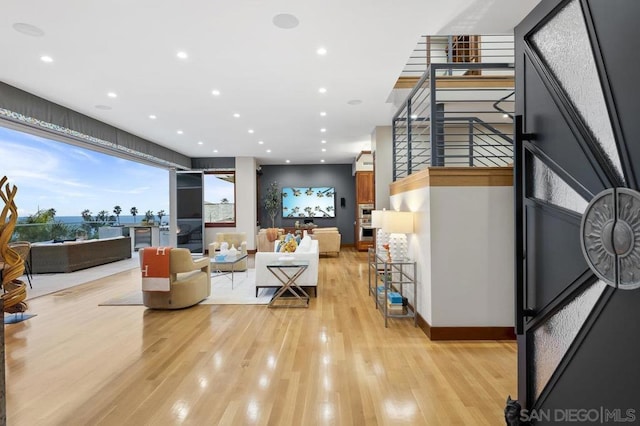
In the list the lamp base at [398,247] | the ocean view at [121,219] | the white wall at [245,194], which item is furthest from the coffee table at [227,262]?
the ocean view at [121,219]

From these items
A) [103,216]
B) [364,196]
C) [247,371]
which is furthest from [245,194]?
[247,371]

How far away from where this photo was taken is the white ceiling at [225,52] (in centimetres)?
298

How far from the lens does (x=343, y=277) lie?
6.73m

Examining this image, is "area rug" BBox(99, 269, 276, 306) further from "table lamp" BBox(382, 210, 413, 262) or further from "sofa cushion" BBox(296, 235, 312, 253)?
"table lamp" BBox(382, 210, 413, 262)

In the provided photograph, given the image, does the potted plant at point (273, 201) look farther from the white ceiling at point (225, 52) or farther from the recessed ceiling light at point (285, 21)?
the recessed ceiling light at point (285, 21)

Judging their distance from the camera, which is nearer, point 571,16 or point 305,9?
point 571,16

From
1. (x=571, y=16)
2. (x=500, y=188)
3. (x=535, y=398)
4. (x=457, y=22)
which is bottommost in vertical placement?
(x=535, y=398)

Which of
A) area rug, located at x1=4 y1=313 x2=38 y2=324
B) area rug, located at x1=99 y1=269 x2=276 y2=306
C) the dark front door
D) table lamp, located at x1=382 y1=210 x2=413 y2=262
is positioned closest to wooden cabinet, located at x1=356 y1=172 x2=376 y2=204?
area rug, located at x1=99 y1=269 x2=276 y2=306

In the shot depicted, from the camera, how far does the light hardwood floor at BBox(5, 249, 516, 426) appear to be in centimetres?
222

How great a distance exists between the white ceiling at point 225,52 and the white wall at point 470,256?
5.77 ft

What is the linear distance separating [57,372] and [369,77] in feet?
16.1

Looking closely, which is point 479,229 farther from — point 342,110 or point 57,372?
point 57,372

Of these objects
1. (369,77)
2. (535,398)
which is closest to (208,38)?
(369,77)

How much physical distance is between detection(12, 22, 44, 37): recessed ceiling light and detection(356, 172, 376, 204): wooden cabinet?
8409mm
